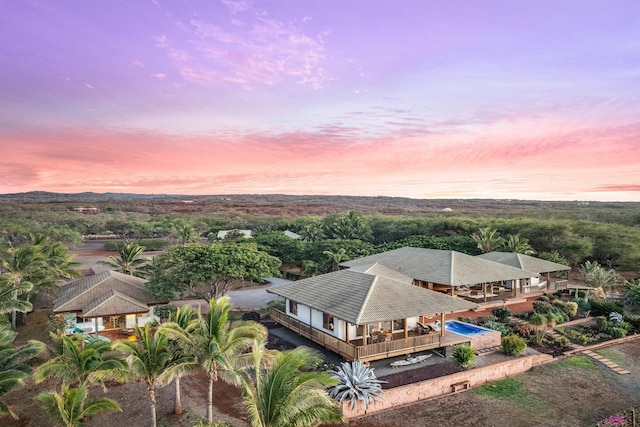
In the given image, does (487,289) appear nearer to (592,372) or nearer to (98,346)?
(592,372)

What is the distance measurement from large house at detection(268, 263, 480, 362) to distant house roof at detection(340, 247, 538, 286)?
798 cm

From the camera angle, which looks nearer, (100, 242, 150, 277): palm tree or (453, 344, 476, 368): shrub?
(453, 344, 476, 368): shrub

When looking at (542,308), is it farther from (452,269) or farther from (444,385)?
(444,385)

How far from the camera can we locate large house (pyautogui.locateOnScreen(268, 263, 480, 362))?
18.8 metres

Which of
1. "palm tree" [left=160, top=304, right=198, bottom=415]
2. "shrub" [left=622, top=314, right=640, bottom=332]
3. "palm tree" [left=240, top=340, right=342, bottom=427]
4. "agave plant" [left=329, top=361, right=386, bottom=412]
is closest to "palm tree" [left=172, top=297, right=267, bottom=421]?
"palm tree" [left=160, top=304, right=198, bottom=415]

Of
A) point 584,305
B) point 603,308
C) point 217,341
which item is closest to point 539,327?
point 584,305

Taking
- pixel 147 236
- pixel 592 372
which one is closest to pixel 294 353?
pixel 592 372

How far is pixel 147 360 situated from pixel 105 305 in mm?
13662

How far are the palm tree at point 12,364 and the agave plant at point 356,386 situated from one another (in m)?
10.7

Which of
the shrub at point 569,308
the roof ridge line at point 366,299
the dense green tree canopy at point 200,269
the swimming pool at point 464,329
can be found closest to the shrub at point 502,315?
the swimming pool at point 464,329

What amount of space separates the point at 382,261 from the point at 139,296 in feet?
65.1

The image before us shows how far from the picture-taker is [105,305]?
24984mm

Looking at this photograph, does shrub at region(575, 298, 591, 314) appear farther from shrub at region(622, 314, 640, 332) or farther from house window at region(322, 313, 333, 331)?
house window at region(322, 313, 333, 331)

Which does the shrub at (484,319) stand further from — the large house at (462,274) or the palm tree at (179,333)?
the palm tree at (179,333)
